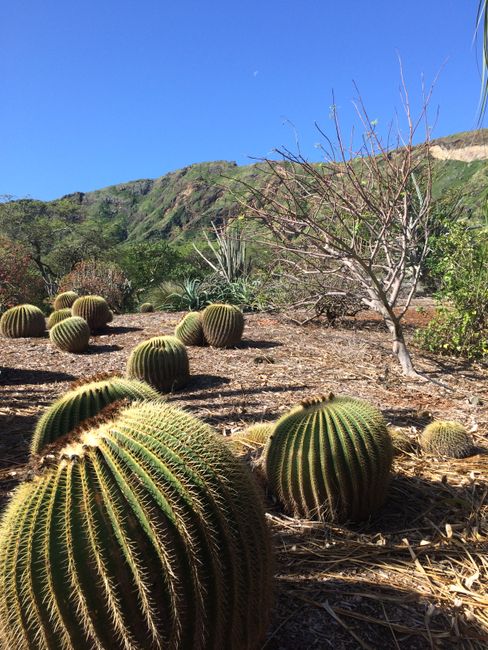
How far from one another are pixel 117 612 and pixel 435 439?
3.13 m

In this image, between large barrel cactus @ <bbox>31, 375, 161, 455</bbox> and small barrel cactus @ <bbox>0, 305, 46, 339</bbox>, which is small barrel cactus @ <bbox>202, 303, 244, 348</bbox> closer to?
small barrel cactus @ <bbox>0, 305, 46, 339</bbox>

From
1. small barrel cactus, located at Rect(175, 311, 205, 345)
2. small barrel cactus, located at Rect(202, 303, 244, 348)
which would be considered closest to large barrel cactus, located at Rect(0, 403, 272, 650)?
small barrel cactus, located at Rect(202, 303, 244, 348)

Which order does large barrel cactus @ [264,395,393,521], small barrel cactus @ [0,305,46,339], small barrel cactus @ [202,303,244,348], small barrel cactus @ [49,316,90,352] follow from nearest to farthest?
large barrel cactus @ [264,395,393,521] < small barrel cactus @ [202,303,244,348] < small barrel cactus @ [49,316,90,352] < small barrel cactus @ [0,305,46,339]

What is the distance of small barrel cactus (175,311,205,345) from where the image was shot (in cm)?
855

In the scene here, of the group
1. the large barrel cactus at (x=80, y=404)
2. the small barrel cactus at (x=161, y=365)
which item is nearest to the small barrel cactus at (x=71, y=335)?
the small barrel cactus at (x=161, y=365)

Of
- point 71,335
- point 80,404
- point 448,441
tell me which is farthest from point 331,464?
point 71,335

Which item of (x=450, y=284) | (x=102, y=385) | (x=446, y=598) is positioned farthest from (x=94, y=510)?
(x=450, y=284)

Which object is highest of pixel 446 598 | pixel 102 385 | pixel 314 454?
pixel 102 385

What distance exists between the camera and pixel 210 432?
1.87 m

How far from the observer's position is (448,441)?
3906 millimetres

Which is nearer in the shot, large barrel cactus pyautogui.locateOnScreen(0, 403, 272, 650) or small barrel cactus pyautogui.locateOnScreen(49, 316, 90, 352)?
large barrel cactus pyautogui.locateOnScreen(0, 403, 272, 650)

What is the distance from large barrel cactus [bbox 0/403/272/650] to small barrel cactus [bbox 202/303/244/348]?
255 inches

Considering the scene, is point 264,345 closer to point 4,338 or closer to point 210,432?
point 4,338

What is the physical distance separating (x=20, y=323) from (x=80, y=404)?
24.4 feet
